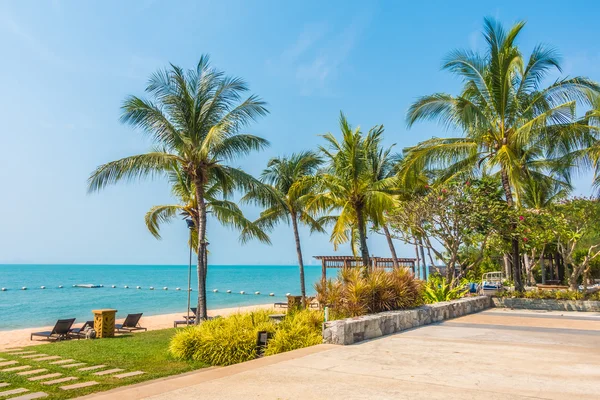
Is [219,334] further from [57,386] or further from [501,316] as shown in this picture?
[501,316]

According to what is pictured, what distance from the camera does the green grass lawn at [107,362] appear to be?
6220 mm

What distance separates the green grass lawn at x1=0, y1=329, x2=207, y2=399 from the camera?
6.22 metres

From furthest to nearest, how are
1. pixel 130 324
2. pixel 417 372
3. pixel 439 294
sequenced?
1. pixel 130 324
2. pixel 439 294
3. pixel 417 372

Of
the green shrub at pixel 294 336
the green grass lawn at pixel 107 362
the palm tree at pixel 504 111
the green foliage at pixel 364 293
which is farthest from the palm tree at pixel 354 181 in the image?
the green grass lawn at pixel 107 362

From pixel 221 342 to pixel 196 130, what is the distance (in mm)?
7304

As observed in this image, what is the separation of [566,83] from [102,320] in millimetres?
16172

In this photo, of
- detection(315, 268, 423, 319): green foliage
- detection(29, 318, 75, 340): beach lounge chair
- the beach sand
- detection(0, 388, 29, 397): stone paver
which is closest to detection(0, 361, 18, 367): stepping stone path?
detection(0, 388, 29, 397): stone paver

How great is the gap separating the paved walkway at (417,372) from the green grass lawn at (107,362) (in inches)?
Result: 36.5

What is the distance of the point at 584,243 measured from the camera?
858 inches

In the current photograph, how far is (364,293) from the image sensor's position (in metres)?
9.22

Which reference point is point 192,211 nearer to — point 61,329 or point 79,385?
point 61,329

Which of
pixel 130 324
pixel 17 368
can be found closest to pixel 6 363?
pixel 17 368

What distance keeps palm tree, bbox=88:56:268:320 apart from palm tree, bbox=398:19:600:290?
19.8ft

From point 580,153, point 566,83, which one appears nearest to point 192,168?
point 566,83
